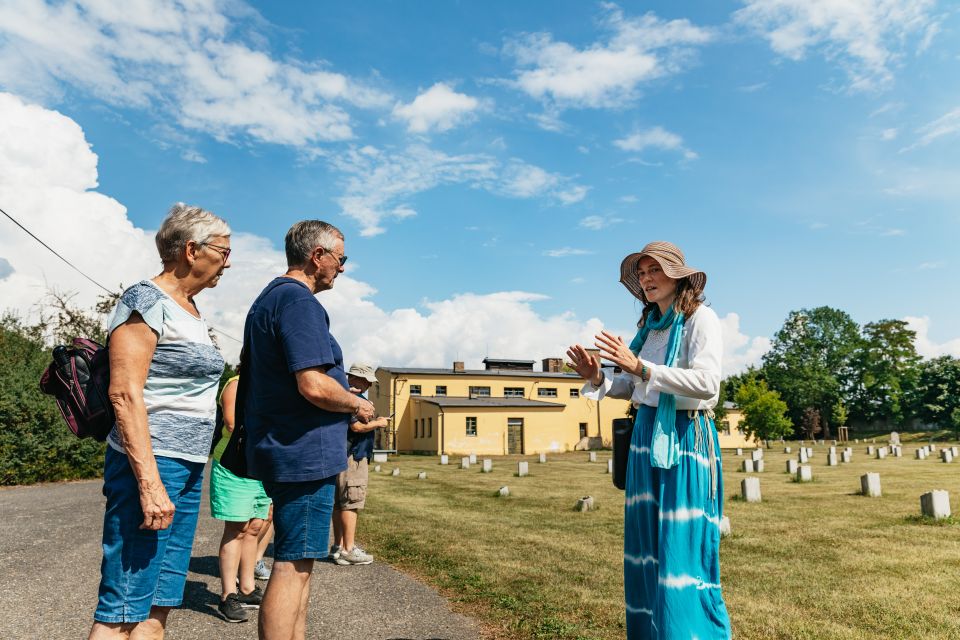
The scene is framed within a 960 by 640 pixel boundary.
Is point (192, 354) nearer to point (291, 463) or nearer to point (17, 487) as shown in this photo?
point (291, 463)

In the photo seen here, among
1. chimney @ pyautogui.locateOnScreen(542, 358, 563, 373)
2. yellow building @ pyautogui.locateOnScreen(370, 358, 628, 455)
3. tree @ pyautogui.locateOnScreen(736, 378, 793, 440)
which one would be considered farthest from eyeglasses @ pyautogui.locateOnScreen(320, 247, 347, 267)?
chimney @ pyautogui.locateOnScreen(542, 358, 563, 373)

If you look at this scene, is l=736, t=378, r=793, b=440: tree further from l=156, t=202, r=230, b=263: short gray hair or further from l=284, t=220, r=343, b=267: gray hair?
l=156, t=202, r=230, b=263: short gray hair

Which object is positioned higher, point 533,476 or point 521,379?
point 521,379

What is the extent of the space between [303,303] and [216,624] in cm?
323

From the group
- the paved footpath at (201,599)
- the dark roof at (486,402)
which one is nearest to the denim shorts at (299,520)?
the paved footpath at (201,599)

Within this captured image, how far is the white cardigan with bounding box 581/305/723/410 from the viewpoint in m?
3.07

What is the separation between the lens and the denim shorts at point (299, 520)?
285 centimetres

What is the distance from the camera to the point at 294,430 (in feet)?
9.45

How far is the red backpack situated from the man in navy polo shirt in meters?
0.63

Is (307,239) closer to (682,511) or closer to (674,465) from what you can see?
(674,465)

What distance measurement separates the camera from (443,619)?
4934mm

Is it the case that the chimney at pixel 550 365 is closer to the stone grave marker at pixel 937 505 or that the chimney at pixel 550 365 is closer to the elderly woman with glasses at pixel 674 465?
the stone grave marker at pixel 937 505

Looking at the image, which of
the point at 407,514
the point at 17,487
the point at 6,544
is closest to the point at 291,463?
the point at 6,544

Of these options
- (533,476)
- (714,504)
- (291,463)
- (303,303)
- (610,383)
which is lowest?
(533,476)
